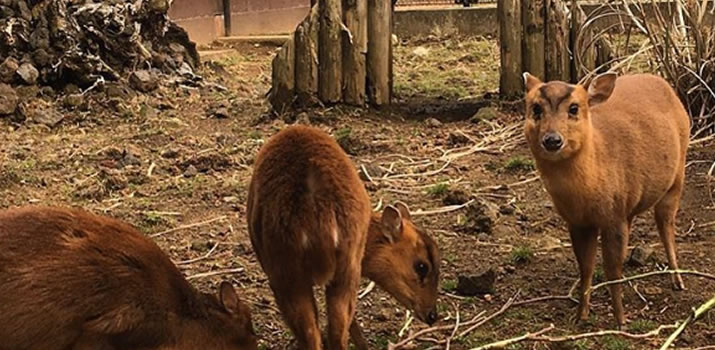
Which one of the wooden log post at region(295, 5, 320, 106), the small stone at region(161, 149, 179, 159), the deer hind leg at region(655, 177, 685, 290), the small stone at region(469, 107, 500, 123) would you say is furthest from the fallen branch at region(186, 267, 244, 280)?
the small stone at region(469, 107, 500, 123)

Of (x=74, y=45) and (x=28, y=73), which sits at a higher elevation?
(x=74, y=45)

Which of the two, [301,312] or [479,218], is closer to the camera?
[301,312]

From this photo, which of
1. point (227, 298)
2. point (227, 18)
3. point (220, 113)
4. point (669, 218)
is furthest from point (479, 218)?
point (227, 18)

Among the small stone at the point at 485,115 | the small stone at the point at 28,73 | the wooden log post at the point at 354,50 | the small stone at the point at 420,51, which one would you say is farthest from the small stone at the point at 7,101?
the small stone at the point at 420,51

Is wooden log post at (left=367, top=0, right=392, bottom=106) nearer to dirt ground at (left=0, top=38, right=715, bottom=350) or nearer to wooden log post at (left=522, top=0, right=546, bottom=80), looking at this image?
dirt ground at (left=0, top=38, right=715, bottom=350)

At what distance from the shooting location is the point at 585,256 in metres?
5.21

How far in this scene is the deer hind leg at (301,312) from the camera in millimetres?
4227

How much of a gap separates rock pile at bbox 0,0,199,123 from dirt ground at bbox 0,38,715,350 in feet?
1.02

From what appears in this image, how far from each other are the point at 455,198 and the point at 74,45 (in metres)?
4.55

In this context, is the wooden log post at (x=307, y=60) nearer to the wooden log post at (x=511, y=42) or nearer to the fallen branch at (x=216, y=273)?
the wooden log post at (x=511, y=42)

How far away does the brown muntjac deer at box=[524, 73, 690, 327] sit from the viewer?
196 inches

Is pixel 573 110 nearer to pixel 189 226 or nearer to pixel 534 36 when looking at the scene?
pixel 189 226

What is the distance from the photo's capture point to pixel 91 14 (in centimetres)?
1033

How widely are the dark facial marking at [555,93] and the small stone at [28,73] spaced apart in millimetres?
5992
